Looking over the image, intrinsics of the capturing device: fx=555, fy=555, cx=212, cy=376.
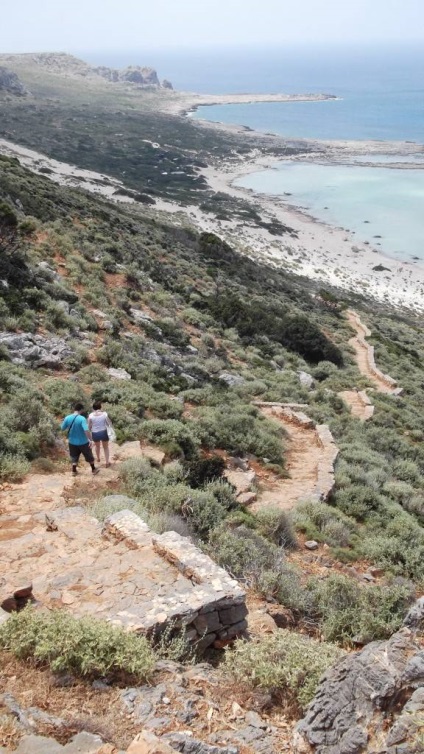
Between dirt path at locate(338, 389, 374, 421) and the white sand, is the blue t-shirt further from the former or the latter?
the white sand

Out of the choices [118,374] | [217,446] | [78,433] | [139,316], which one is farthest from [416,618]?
[139,316]

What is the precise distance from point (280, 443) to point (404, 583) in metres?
5.98

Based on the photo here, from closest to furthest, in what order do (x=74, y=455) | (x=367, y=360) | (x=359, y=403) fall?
(x=74, y=455)
(x=359, y=403)
(x=367, y=360)

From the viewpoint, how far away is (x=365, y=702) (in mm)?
4297

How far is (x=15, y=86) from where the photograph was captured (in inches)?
6014

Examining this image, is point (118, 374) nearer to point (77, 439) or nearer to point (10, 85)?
point (77, 439)

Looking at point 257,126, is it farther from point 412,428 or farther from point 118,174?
point 412,428

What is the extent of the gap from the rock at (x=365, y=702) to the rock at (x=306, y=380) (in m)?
15.8

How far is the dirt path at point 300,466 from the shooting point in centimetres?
Result: 1145

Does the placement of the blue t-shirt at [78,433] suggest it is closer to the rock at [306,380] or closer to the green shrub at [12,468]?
the green shrub at [12,468]

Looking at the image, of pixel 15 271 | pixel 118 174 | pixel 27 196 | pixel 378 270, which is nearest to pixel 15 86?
pixel 118 174

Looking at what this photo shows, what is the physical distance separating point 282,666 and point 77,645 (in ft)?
6.13

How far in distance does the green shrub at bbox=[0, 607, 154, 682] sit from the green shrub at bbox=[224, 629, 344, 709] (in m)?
0.89

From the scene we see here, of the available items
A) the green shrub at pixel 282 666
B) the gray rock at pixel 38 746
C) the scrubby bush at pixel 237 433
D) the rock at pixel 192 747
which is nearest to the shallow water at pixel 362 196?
the scrubby bush at pixel 237 433
